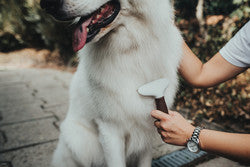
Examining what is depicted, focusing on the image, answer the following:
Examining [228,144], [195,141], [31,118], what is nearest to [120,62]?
[195,141]

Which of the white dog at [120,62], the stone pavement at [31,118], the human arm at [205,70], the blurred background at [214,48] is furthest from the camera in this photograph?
the blurred background at [214,48]

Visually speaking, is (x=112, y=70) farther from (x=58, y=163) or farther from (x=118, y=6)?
(x=58, y=163)

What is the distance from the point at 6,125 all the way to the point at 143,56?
2.43 m

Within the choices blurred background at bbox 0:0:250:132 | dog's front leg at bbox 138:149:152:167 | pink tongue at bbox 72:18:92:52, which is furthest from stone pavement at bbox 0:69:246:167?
pink tongue at bbox 72:18:92:52

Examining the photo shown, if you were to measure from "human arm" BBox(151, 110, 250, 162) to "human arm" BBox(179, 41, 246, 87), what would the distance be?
49 centimetres

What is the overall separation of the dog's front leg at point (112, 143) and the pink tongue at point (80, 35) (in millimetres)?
594

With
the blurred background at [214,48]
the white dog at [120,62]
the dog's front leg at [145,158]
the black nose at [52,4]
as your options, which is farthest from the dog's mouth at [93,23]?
the dog's front leg at [145,158]

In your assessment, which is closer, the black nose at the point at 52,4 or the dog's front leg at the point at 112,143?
the black nose at the point at 52,4

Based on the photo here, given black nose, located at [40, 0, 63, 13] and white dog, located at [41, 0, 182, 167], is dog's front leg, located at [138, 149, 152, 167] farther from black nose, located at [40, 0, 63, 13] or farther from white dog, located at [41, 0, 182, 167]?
black nose, located at [40, 0, 63, 13]

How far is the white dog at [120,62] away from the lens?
3.94 ft

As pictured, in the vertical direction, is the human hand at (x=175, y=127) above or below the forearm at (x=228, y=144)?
below

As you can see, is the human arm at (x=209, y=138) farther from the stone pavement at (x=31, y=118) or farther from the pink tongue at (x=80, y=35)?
the stone pavement at (x=31, y=118)

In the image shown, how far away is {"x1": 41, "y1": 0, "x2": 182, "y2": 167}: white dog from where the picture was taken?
1.20 meters

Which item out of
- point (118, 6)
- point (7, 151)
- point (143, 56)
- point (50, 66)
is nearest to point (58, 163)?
point (7, 151)
